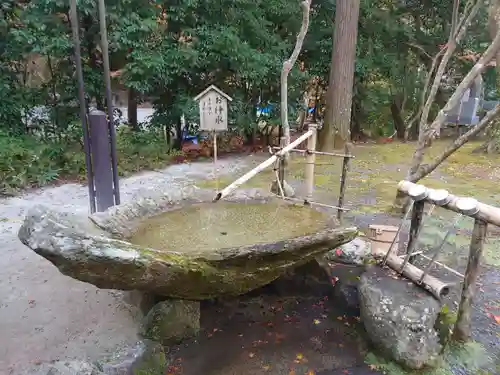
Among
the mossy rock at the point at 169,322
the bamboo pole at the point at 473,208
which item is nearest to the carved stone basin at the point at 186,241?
the mossy rock at the point at 169,322

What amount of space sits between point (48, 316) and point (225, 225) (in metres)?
1.54

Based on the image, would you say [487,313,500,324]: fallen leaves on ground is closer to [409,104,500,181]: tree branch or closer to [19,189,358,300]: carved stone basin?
[19,189,358,300]: carved stone basin

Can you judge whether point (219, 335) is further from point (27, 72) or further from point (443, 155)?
point (27, 72)

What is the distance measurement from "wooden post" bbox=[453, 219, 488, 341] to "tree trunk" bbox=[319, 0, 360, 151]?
6.32 meters

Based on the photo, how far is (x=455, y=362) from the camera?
2746 mm

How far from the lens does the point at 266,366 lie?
2.81 meters

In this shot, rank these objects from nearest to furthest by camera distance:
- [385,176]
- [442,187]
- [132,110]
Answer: [442,187] → [385,176] → [132,110]

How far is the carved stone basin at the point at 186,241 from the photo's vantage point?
226cm

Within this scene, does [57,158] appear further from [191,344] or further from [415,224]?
[415,224]

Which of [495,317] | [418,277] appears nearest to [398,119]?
[495,317]

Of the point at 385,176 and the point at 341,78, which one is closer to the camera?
the point at 385,176

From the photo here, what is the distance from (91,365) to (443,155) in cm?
397

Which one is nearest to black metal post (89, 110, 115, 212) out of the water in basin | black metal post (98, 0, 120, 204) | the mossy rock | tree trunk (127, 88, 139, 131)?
black metal post (98, 0, 120, 204)

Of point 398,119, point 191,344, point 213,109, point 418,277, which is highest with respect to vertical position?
point 213,109
